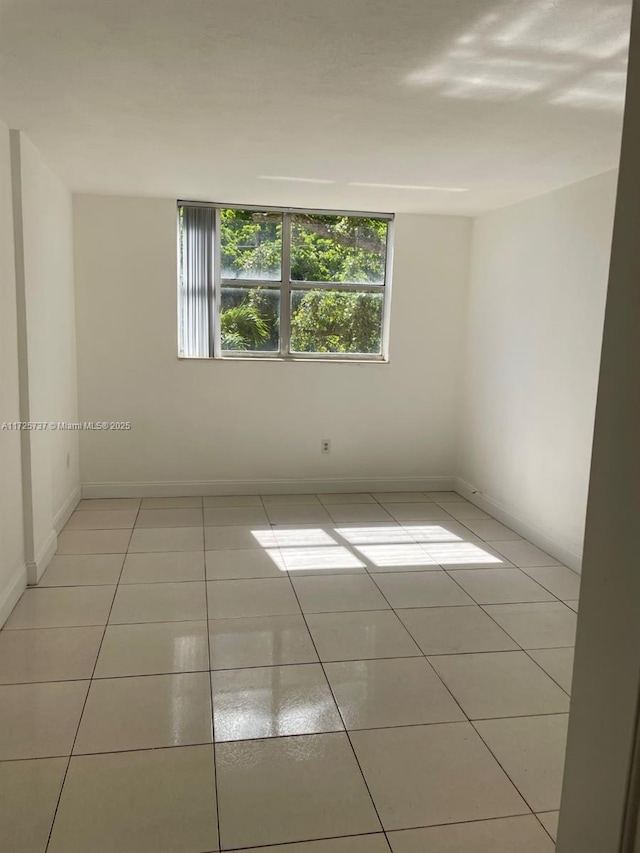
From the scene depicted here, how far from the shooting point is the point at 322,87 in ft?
7.55

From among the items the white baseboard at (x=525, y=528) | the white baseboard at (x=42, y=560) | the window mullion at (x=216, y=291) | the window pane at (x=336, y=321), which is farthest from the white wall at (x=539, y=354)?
the white baseboard at (x=42, y=560)

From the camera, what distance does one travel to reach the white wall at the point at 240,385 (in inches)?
182

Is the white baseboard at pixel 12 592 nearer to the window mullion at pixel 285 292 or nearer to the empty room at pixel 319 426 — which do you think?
the empty room at pixel 319 426

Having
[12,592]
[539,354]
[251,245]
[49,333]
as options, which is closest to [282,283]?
[251,245]

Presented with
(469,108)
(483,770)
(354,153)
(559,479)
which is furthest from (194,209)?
(483,770)

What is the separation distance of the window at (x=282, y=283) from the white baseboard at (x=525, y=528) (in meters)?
1.30

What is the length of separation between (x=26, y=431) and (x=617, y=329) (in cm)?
295

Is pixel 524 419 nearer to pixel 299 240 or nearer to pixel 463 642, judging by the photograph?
pixel 463 642

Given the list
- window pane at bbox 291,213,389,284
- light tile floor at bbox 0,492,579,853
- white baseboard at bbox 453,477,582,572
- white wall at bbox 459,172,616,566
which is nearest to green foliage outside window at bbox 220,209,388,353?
window pane at bbox 291,213,389,284

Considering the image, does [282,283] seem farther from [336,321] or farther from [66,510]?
[66,510]

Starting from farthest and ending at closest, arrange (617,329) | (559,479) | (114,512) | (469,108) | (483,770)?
1. (114,512)
2. (559,479)
3. (469,108)
4. (483,770)
5. (617,329)

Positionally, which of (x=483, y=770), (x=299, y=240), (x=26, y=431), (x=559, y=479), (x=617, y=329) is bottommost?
(x=483, y=770)

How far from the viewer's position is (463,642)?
2803 millimetres

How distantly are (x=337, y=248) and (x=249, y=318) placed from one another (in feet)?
2.92
